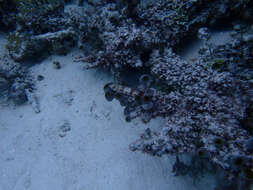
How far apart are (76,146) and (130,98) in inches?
60.0

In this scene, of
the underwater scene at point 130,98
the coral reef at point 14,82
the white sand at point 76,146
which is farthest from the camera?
the coral reef at point 14,82

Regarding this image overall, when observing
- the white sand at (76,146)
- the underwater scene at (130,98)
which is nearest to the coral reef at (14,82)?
the underwater scene at (130,98)

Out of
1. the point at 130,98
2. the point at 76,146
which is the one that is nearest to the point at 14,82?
the point at 76,146

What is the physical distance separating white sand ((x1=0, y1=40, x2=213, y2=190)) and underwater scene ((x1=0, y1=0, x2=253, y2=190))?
0.02 metres

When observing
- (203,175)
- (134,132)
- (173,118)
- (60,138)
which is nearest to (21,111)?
(60,138)

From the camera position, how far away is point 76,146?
3.04m

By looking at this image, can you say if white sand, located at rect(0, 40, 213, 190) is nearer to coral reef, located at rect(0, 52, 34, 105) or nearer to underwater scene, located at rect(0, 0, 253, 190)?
underwater scene, located at rect(0, 0, 253, 190)

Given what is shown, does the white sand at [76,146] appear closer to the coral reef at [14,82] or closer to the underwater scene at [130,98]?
the underwater scene at [130,98]

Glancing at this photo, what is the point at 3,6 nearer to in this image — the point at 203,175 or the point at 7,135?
the point at 7,135

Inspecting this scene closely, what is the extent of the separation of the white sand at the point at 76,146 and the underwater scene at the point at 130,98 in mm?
20

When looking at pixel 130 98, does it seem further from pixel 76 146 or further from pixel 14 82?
pixel 14 82

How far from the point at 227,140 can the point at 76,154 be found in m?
2.54

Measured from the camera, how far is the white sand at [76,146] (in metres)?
2.54

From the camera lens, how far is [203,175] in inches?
90.7
